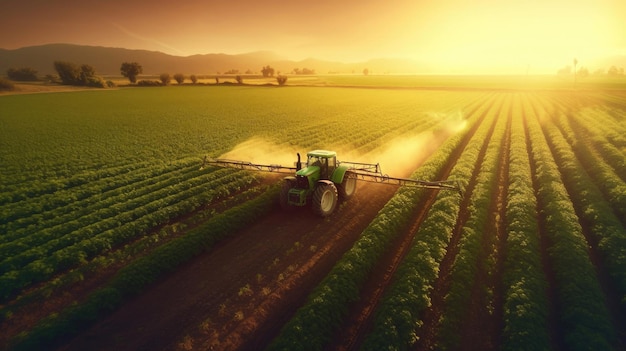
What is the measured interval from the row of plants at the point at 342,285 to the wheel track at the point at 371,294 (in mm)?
213

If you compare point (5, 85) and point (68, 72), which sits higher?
point (68, 72)

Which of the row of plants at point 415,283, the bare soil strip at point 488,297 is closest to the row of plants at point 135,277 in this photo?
the row of plants at point 415,283

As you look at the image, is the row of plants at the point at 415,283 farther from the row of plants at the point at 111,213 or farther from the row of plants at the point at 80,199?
the row of plants at the point at 80,199

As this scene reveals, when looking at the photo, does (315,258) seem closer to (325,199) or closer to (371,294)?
(371,294)

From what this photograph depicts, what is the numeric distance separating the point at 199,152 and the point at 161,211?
1351cm

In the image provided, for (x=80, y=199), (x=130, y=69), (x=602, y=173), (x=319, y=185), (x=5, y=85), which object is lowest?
(x=80, y=199)

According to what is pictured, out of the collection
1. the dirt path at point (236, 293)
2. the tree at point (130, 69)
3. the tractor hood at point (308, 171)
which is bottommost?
the dirt path at point (236, 293)

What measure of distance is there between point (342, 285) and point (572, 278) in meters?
7.00

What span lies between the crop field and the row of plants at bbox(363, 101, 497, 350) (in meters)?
0.05

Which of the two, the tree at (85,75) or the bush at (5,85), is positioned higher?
the tree at (85,75)

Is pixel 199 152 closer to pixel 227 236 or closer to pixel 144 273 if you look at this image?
pixel 227 236

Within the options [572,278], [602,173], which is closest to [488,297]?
[572,278]

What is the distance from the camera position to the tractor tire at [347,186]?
16.4m

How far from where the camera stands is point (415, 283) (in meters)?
10.2
